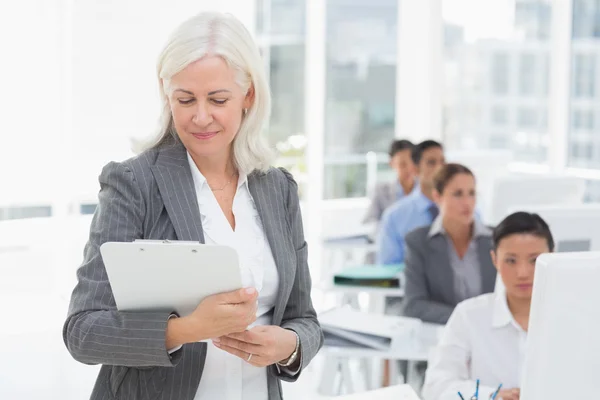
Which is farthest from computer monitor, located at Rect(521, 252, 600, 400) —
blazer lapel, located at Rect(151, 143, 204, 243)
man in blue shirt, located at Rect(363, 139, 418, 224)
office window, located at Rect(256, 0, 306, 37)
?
office window, located at Rect(256, 0, 306, 37)

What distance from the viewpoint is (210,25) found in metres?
1.55

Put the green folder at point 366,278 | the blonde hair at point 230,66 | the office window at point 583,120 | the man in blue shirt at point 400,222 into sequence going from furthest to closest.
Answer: the office window at point 583,120 < the man in blue shirt at point 400,222 < the green folder at point 366,278 < the blonde hair at point 230,66

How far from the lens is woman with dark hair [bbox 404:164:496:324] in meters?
3.97

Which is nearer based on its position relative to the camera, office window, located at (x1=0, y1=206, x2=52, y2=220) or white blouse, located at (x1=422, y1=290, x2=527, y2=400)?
white blouse, located at (x1=422, y1=290, x2=527, y2=400)

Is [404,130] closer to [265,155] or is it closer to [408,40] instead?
[408,40]

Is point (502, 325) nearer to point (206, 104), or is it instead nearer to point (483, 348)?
point (483, 348)

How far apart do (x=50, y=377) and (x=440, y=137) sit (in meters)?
5.39

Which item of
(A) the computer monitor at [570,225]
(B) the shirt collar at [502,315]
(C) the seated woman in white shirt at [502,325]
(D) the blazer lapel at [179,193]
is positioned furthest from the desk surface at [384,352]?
(D) the blazer lapel at [179,193]

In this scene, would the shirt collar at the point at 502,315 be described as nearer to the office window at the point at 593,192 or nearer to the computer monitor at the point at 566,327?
the computer monitor at the point at 566,327

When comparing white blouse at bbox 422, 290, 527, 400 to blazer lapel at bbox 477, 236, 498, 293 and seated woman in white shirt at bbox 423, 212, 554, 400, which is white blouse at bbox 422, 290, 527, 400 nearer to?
seated woman in white shirt at bbox 423, 212, 554, 400

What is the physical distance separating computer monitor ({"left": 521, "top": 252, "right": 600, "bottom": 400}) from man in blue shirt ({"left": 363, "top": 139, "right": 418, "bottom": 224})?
5.08 m

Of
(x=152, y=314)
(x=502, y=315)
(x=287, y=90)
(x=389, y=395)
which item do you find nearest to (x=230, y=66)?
(x=152, y=314)

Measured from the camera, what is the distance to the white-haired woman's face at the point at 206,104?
154cm

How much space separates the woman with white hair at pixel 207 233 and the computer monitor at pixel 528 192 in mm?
2084
